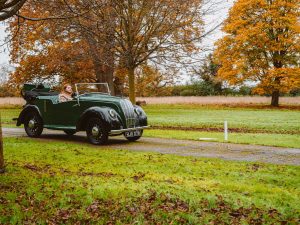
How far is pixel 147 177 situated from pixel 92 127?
15.4 ft

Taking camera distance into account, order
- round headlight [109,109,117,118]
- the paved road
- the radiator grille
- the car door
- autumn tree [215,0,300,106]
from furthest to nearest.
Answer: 1. autumn tree [215,0,300,106]
2. the car door
3. the radiator grille
4. round headlight [109,109,117,118]
5. the paved road

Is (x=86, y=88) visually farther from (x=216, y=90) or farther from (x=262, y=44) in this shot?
(x=216, y=90)

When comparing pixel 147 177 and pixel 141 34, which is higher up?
pixel 141 34

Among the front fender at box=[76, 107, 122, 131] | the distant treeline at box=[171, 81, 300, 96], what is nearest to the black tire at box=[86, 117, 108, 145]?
the front fender at box=[76, 107, 122, 131]

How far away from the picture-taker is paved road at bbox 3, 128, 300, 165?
29.9ft

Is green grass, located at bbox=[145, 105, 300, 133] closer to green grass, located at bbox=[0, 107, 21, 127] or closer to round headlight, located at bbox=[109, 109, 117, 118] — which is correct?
green grass, located at bbox=[0, 107, 21, 127]

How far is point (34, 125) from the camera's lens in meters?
13.0

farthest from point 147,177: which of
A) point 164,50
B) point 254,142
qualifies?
point 164,50

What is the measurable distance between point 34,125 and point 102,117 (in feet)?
10.5

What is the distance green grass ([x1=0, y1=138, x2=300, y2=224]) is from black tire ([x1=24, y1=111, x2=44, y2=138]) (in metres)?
4.13

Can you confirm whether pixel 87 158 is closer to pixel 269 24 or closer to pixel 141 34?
pixel 141 34

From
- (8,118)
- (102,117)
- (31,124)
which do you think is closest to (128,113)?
(102,117)

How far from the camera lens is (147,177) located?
23.1ft

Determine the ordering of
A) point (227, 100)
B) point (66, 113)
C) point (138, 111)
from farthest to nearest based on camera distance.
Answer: point (227, 100)
point (66, 113)
point (138, 111)
